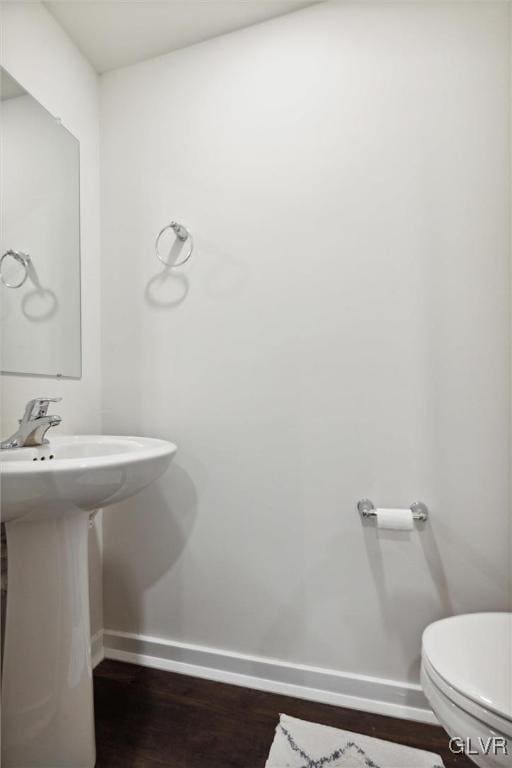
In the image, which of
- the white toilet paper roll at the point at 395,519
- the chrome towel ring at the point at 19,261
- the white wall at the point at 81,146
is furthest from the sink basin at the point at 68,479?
the white toilet paper roll at the point at 395,519

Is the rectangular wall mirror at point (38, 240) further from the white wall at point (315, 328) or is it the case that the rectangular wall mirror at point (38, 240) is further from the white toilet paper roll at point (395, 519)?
the white toilet paper roll at point (395, 519)

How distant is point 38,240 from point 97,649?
1489 millimetres

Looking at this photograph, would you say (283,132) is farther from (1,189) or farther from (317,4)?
(1,189)

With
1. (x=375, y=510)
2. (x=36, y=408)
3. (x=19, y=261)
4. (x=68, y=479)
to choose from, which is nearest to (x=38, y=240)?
(x=19, y=261)

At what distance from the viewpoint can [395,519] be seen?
1118 mm

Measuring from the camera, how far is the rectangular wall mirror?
117 centimetres

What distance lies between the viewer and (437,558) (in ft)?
3.78

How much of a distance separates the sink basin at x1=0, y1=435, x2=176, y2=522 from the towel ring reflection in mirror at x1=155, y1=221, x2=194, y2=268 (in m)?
0.72

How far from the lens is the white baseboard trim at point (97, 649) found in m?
1.41

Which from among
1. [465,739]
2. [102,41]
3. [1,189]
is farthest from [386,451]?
[102,41]

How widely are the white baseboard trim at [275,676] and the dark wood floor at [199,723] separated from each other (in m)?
0.03

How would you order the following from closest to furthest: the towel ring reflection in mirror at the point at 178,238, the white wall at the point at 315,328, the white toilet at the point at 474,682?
the white toilet at the point at 474,682 → the white wall at the point at 315,328 → the towel ring reflection in mirror at the point at 178,238

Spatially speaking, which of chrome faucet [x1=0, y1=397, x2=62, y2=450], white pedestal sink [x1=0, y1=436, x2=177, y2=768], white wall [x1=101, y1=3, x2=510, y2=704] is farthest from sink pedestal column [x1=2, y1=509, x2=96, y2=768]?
white wall [x1=101, y1=3, x2=510, y2=704]

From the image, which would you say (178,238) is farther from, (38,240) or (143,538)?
(143,538)
